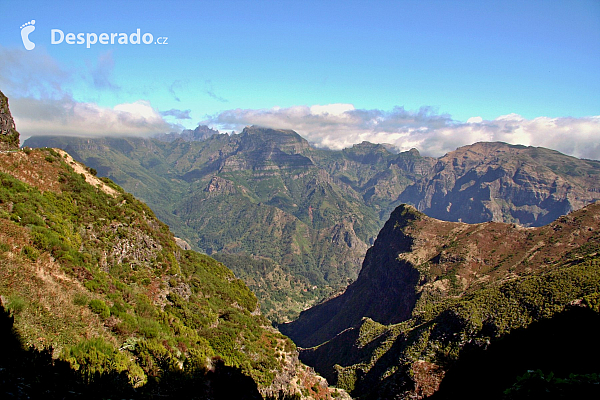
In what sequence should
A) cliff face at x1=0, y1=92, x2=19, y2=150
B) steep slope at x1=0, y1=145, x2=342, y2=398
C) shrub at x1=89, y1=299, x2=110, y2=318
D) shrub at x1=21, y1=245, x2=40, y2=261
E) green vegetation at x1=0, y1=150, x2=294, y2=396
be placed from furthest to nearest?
cliff face at x1=0, y1=92, x2=19, y2=150
shrub at x1=89, y1=299, x2=110, y2=318
shrub at x1=21, y1=245, x2=40, y2=261
green vegetation at x1=0, y1=150, x2=294, y2=396
steep slope at x1=0, y1=145, x2=342, y2=398

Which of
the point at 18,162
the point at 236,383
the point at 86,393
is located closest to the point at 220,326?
the point at 236,383

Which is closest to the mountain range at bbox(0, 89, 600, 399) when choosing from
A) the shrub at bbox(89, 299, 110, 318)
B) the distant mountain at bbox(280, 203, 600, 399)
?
the shrub at bbox(89, 299, 110, 318)

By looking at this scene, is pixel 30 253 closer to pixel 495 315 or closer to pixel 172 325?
pixel 172 325

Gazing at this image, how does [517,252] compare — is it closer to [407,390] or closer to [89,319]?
[407,390]

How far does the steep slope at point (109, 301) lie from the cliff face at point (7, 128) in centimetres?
702

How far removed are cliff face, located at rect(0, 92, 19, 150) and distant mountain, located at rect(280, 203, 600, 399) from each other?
281 ft

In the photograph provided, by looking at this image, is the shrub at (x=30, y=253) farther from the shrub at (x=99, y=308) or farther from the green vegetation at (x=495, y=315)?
the green vegetation at (x=495, y=315)

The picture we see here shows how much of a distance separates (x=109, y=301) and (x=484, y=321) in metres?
90.1

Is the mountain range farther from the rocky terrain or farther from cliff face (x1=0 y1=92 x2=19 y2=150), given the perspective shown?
cliff face (x1=0 y1=92 x2=19 y2=150)

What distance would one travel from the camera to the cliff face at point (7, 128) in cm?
6256

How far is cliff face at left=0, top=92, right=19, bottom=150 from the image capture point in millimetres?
62556

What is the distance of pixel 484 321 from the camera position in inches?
3396

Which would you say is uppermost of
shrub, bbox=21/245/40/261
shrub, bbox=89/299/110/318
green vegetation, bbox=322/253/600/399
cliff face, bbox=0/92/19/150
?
cliff face, bbox=0/92/19/150

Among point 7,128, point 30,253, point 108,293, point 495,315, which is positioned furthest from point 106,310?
point 495,315
